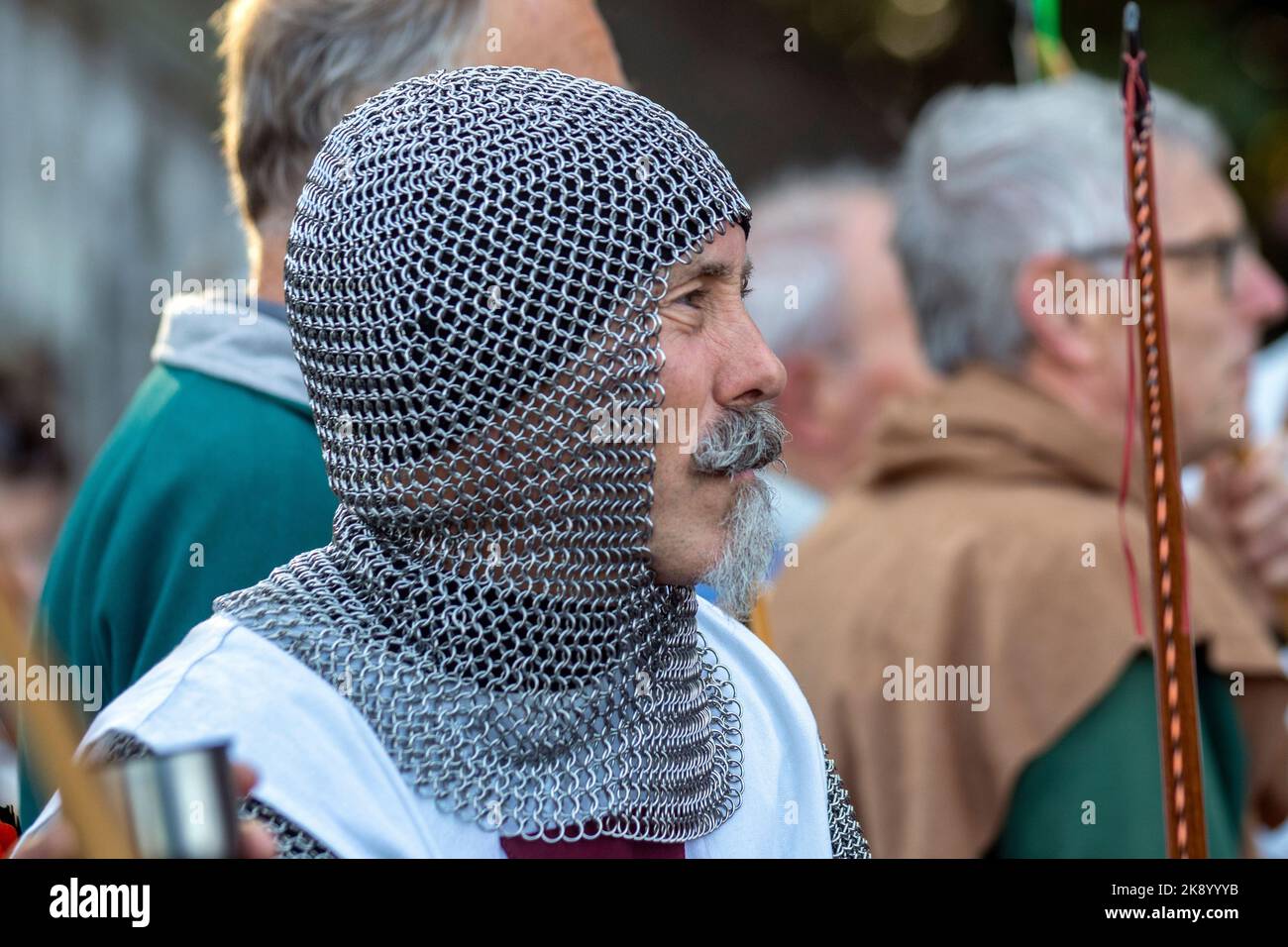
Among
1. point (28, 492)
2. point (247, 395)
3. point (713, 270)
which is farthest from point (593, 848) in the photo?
point (28, 492)

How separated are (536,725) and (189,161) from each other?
841cm

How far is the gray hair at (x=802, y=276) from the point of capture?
727 cm

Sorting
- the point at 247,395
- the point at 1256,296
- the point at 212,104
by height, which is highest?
the point at 212,104

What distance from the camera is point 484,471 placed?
2510 mm

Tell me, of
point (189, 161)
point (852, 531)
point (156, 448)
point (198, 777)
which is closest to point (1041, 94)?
point (852, 531)

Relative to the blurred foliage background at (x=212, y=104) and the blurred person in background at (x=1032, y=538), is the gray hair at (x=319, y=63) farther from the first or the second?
the blurred foliage background at (x=212, y=104)

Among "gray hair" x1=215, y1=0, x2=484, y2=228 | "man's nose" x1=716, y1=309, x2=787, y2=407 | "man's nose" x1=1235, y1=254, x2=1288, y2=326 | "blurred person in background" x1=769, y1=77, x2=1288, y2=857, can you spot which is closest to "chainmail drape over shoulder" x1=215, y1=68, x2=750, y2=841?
"man's nose" x1=716, y1=309, x2=787, y2=407

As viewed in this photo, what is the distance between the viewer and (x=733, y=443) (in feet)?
8.54

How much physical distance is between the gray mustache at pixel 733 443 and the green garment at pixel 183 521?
0.81 meters

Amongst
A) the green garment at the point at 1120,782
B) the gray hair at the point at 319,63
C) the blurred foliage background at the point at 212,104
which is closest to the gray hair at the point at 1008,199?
the green garment at the point at 1120,782

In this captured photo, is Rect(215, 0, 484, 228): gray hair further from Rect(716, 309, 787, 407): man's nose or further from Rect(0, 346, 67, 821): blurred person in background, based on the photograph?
Rect(0, 346, 67, 821): blurred person in background

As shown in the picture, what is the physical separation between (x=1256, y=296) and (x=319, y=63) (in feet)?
9.23

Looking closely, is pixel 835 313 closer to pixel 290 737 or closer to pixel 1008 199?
pixel 1008 199

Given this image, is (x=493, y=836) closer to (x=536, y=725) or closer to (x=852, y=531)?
(x=536, y=725)
